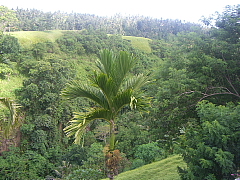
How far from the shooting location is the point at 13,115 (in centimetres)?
405

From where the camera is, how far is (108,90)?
13.2 ft

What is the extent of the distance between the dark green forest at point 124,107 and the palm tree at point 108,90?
0.06ft

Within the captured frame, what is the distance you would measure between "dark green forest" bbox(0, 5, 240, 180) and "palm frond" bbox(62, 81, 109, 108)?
2 centimetres

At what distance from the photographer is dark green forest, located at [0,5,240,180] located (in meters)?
3.81

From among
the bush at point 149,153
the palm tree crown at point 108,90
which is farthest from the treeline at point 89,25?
the palm tree crown at point 108,90

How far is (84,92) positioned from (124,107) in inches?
118

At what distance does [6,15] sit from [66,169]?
1101 inches

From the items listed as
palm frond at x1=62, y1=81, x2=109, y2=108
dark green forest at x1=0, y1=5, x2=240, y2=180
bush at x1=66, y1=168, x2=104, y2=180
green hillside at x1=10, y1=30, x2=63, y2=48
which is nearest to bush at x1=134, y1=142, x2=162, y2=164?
dark green forest at x1=0, y1=5, x2=240, y2=180

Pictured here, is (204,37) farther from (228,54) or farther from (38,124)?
(38,124)

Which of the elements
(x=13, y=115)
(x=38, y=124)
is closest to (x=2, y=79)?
(x=38, y=124)

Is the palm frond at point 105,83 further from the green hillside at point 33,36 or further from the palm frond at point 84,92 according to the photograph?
the green hillside at point 33,36

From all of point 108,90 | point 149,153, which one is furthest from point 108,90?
point 149,153

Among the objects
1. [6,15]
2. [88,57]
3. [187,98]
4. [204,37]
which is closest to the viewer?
[187,98]

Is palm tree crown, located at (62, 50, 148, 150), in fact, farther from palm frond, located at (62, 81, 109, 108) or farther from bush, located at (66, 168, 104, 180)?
bush, located at (66, 168, 104, 180)
